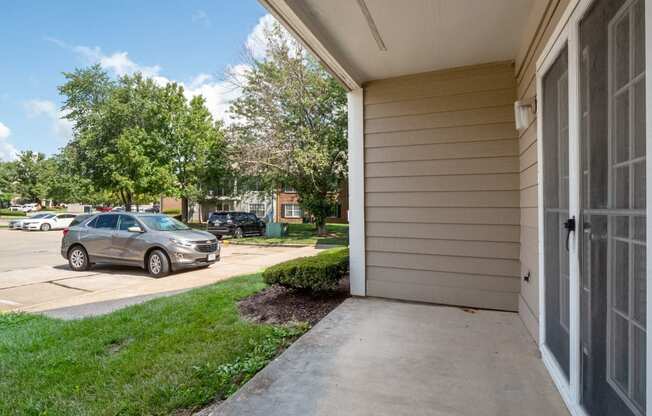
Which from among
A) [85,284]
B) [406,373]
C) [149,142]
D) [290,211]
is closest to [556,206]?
[406,373]

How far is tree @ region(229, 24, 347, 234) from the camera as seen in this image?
13.1 metres

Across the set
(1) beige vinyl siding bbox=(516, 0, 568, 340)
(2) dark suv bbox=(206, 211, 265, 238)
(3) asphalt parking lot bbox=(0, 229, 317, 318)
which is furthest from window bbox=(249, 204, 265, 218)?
(1) beige vinyl siding bbox=(516, 0, 568, 340)

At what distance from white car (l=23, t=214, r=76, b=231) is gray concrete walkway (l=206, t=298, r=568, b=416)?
24117 mm

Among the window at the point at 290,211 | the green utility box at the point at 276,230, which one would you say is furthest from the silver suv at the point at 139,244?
the window at the point at 290,211

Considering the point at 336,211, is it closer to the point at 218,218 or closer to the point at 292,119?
the point at 218,218

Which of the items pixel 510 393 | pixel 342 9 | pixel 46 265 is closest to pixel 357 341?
pixel 510 393

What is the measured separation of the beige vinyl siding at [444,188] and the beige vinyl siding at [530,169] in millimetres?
176

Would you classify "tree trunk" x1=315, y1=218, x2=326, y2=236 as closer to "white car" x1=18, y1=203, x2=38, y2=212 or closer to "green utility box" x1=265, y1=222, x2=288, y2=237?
"green utility box" x1=265, y1=222, x2=288, y2=237

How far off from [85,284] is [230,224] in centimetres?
922

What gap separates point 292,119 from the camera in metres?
13.7

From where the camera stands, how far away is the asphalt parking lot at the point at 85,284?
4703 mm

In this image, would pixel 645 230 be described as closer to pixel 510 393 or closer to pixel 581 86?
pixel 581 86

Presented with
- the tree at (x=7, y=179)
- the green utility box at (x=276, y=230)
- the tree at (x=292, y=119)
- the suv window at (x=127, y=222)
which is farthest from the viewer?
the tree at (x=7, y=179)

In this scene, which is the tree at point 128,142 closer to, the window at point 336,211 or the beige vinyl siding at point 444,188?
the window at point 336,211
